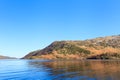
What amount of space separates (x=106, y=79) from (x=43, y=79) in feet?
58.3

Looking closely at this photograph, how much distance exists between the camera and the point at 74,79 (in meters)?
64.7

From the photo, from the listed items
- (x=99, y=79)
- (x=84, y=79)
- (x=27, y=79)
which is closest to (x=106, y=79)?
(x=99, y=79)

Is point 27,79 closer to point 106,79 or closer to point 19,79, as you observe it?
point 19,79

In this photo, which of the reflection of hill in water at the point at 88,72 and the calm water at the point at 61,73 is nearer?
the calm water at the point at 61,73

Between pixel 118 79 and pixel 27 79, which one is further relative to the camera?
A: pixel 27 79

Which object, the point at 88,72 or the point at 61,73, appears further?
the point at 88,72

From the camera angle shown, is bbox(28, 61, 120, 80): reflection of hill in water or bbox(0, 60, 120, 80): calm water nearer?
bbox(0, 60, 120, 80): calm water

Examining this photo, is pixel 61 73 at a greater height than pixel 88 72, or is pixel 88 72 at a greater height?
pixel 61 73

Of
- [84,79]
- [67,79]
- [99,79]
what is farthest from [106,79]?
[67,79]

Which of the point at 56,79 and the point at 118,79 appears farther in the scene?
the point at 56,79

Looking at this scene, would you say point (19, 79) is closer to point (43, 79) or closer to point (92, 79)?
point (43, 79)

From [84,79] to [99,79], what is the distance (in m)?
4.19

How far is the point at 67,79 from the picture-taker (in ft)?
213

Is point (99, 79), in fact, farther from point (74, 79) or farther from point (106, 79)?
point (74, 79)
